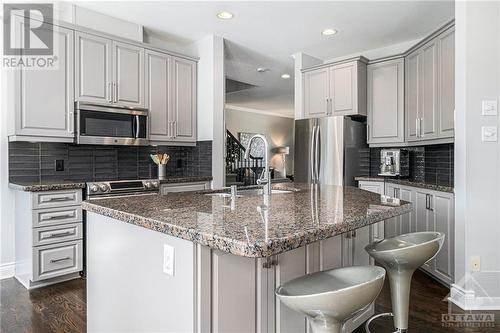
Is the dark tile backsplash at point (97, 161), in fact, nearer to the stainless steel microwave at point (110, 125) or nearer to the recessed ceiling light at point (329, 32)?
the stainless steel microwave at point (110, 125)

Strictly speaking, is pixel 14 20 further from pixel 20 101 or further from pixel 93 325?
pixel 93 325

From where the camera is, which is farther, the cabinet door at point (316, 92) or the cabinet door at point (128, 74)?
the cabinet door at point (316, 92)

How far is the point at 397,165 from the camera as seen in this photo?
13.8 ft

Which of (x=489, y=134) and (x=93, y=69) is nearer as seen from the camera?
(x=489, y=134)

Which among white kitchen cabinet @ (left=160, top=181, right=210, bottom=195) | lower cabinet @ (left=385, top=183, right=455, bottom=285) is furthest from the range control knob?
lower cabinet @ (left=385, top=183, right=455, bottom=285)

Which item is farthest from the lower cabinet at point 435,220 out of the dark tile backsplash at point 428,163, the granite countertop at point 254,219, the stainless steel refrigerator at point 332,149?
the granite countertop at point 254,219

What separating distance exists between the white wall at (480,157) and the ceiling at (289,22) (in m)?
0.89

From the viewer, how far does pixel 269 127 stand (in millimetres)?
11336

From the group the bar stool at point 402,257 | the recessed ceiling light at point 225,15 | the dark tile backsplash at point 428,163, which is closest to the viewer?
the bar stool at point 402,257

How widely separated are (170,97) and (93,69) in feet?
3.02

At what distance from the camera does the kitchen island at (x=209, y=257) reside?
1148 mm

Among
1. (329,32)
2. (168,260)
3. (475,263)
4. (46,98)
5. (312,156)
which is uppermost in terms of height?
(329,32)

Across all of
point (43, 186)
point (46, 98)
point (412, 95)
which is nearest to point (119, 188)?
point (43, 186)

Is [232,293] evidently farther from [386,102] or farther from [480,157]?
[386,102]
